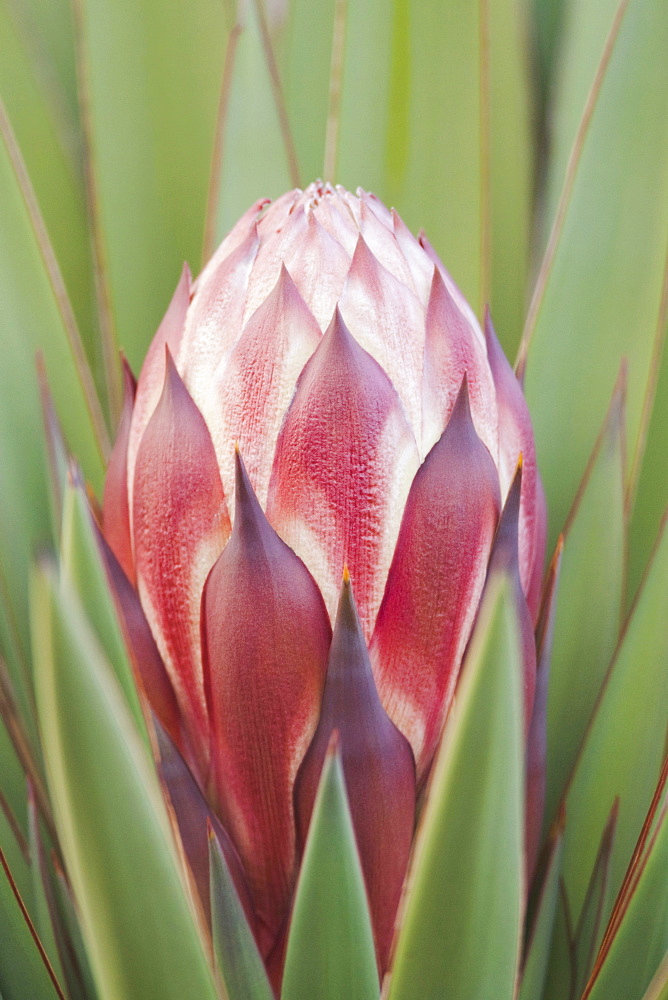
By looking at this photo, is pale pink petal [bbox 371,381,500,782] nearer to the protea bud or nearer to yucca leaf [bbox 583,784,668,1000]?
the protea bud

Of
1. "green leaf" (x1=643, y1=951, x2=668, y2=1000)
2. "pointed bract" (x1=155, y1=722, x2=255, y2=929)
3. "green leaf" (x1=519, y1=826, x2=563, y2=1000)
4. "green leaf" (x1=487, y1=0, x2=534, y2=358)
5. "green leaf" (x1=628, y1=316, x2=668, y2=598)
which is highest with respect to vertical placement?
"green leaf" (x1=487, y1=0, x2=534, y2=358)

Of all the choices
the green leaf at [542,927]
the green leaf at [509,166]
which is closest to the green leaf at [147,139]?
the green leaf at [509,166]

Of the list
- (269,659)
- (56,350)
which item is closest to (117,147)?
(56,350)

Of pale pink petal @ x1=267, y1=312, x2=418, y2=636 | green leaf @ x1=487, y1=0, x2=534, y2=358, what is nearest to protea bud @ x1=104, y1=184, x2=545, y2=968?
pale pink petal @ x1=267, y1=312, x2=418, y2=636

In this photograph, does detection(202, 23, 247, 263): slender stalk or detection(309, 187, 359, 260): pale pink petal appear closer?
detection(309, 187, 359, 260): pale pink petal

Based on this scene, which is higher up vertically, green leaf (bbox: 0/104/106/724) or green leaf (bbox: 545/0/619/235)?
green leaf (bbox: 545/0/619/235)

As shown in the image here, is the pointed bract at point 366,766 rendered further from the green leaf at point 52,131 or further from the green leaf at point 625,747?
the green leaf at point 52,131
